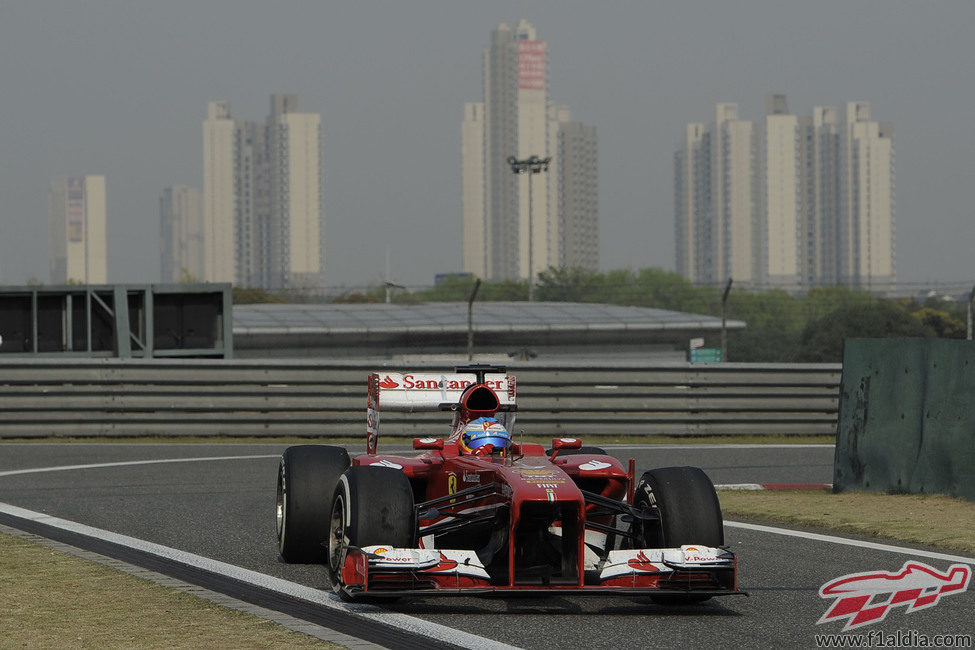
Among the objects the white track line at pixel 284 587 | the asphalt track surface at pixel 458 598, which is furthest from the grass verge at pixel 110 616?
the white track line at pixel 284 587

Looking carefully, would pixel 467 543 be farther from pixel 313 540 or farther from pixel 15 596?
pixel 15 596

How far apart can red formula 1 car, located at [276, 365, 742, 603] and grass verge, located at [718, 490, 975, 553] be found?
8.26 feet

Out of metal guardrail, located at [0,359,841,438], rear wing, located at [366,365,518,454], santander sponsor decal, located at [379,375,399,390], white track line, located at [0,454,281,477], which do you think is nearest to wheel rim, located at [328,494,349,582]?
rear wing, located at [366,365,518,454]

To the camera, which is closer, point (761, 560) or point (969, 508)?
point (761, 560)

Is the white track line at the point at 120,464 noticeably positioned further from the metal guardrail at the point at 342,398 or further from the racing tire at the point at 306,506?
the racing tire at the point at 306,506

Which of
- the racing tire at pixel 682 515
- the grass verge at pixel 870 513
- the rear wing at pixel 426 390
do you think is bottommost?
the grass verge at pixel 870 513

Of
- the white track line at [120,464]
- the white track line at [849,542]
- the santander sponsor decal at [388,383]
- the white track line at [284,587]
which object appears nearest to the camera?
the white track line at [284,587]

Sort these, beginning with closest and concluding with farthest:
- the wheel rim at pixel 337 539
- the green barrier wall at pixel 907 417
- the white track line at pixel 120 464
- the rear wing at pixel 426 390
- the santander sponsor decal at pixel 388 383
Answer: the wheel rim at pixel 337 539
the rear wing at pixel 426 390
the santander sponsor decal at pixel 388 383
the green barrier wall at pixel 907 417
the white track line at pixel 120 464

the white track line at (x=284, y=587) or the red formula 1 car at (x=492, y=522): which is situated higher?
the red formula 1 car at (x=492, y=522)

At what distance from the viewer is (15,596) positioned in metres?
7.03

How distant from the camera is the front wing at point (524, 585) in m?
6.63

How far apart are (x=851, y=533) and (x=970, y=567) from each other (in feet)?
5.78

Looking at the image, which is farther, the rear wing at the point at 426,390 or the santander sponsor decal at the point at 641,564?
the rear wing at the point at 426,390

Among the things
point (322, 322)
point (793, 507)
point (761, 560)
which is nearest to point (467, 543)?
point (761, 560)
